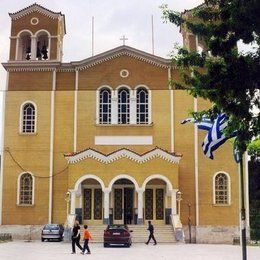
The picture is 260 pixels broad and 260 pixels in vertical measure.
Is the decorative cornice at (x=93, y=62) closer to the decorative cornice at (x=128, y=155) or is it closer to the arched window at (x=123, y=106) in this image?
the arched window at (x=123, y=106)

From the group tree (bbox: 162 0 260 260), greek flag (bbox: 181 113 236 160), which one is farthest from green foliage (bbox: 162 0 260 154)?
greek flag (bbox: 181 113 236 160)

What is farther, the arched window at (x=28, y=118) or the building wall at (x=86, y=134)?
the arched window at (x=28, y=118)

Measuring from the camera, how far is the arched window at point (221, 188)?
112 ft

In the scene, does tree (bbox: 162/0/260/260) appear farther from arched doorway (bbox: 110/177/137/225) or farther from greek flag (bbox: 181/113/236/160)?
arched doorway (bbox: 110/177/137/225)

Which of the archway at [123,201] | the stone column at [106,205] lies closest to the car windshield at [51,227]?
the stone column at [106,205]

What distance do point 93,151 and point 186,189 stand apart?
19.3ft

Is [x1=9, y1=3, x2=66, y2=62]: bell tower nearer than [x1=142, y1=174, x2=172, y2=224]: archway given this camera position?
No

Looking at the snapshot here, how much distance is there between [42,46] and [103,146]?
24.6 ft

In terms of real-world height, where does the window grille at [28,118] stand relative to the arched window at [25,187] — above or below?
above

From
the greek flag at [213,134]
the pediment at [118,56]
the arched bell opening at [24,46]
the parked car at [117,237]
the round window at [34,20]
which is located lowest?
the parked car at [117,237]

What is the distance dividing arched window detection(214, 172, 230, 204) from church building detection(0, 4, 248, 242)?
0.19 feet

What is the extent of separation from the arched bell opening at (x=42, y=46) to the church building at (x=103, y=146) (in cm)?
9

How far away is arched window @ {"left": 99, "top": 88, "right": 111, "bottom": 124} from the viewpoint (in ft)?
116

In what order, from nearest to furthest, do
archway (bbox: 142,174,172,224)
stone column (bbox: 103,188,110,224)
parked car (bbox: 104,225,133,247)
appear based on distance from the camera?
parked car (bbox: 104,225,133,247) < stone column (bbox: 103,188,110,224) < archway (bbox: 142,174,172,224)
